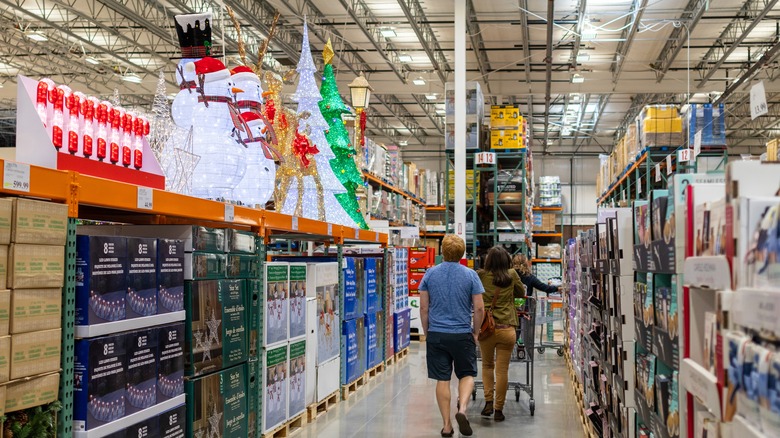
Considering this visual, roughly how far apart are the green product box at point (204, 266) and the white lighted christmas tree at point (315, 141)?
353 centimetres

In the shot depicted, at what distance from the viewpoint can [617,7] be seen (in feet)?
48.0

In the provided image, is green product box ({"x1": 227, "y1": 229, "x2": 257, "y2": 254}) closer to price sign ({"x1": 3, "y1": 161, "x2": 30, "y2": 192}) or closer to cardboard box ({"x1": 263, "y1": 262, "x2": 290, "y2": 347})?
cardboard box ({"x1": 263, "y1": 262, "x2": 290, "y2": 347})

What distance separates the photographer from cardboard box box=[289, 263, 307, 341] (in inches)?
240

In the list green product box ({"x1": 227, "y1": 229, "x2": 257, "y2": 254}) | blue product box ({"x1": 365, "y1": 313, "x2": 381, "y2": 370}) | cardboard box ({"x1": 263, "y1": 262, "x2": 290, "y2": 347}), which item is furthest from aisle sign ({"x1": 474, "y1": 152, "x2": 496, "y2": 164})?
green product box ({"x1": 227, "y1": 229, "x2": 257, "y2": 254})

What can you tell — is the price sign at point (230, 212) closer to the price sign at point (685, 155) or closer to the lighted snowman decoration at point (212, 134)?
the lighted snowman decoration at point (212, 134)

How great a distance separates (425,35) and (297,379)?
1218 cm

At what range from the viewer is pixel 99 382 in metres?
3.18

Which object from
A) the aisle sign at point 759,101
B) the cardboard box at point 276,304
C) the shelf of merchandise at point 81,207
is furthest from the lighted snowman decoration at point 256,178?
the aisle sign at point 759,101

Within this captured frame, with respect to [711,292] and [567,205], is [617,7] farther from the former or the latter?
[567,205]

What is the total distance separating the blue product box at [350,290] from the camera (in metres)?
7.90

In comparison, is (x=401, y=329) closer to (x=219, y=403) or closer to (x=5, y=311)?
(x=219, y=403)

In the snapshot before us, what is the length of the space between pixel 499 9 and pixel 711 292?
13909 mm

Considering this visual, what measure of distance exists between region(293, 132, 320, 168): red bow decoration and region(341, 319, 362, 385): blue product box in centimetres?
168

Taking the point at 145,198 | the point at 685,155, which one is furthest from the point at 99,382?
the point at 685,155
